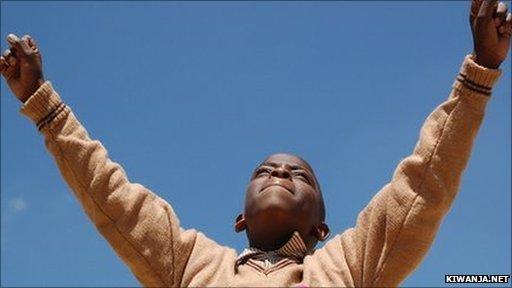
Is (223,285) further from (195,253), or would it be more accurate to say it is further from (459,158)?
(459,158)

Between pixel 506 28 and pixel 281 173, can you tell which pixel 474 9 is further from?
pixel 281 173

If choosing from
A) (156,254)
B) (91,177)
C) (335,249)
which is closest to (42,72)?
(91,177)

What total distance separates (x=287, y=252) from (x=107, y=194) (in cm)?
93

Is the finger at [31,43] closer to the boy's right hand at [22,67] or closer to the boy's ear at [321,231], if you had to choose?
the boy's right hand at [22,67]

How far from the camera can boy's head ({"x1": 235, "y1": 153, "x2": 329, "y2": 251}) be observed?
12.5 ft

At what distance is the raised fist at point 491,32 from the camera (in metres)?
3.29

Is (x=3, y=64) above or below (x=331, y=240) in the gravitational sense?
above

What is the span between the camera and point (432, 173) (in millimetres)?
3332

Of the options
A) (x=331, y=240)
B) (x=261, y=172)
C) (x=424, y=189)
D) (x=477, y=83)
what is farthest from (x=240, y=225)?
(x=477, y=83)

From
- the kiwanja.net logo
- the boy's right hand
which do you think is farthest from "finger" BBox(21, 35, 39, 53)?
the kiwanja.net logo


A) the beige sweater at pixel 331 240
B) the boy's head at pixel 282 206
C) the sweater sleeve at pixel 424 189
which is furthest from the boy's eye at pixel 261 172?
the sweater sleeve at pixel 424 189

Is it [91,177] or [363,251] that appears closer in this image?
[363,251]

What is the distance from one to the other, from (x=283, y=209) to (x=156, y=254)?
2.21 feet

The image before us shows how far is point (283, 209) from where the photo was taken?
12.4 feet
